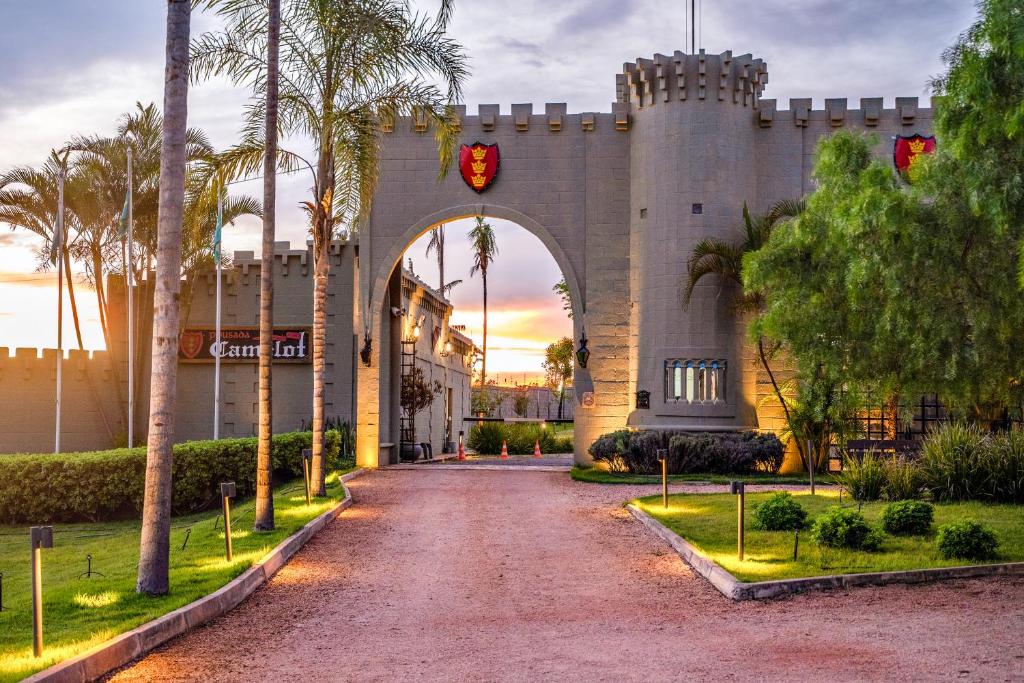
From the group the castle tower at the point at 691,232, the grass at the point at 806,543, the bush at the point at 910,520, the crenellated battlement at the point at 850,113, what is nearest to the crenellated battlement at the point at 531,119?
the castle tower at the point at 691,232

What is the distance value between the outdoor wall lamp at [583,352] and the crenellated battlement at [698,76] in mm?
5716

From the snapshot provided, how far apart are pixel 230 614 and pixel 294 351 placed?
18322mm

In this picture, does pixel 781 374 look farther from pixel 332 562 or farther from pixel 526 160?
pixel 332 562

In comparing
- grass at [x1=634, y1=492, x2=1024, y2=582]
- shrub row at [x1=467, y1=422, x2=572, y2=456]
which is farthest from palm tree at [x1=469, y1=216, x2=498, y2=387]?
grass at [x1=634, y1=492, x2=1024, y2=582]

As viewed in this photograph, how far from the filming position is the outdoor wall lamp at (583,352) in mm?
25984

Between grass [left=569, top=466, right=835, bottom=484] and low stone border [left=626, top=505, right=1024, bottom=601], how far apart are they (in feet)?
35.5

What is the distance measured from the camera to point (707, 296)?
25.2 metres

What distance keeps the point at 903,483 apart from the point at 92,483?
48.7 feet

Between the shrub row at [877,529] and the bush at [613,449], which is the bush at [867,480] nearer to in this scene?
the shrub row at [877,529]

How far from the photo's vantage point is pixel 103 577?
11617 mm

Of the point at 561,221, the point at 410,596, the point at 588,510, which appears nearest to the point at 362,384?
the point at 561,221

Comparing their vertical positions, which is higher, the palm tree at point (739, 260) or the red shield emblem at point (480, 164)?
the red shield emblem at point (480, 164)

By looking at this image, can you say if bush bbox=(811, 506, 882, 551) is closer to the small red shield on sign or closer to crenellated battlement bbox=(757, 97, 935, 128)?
crenellated battlement bbox=(757, 97, 935, 128)

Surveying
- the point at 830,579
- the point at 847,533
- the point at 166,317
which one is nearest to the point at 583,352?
the point at 847,533
